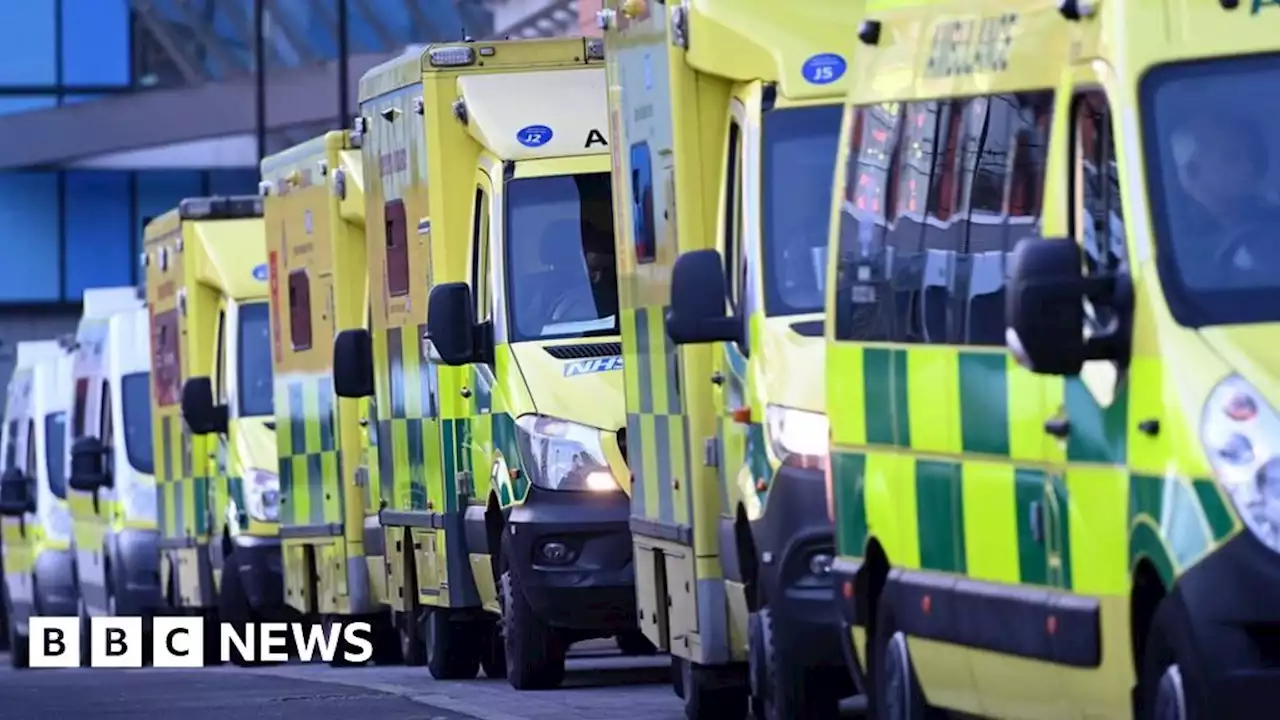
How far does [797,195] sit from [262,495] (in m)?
12.5

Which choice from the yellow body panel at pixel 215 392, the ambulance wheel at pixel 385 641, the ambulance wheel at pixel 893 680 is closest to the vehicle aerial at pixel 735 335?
the ambulance wheel at pixel 893 680

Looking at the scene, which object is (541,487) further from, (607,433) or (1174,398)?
(1174,398)

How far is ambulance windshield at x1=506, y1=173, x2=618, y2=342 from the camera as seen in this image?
16672 millimetres

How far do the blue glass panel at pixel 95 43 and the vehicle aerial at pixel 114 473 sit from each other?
31.5 meters

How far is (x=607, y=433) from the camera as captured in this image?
16.1m

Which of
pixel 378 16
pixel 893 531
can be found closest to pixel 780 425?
pixel 893 531

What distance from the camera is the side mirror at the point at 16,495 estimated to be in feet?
108

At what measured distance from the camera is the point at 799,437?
461 inches

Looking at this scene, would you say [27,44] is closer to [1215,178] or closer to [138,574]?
[138,574]

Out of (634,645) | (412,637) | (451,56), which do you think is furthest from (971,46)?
(412,637)

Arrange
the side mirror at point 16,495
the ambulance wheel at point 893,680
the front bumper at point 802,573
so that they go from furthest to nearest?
the side mirror at point 16,495
the front bumper at point 802,573
the ambulance wheel at point 893,680

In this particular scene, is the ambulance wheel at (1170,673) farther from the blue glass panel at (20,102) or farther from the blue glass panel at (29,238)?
the blue glass panel at (20,102)

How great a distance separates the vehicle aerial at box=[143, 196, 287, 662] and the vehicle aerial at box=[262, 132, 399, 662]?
91cm

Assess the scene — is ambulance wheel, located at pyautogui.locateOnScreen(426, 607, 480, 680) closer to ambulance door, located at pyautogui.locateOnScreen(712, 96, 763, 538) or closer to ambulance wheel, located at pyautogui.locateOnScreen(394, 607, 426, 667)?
Answer: ambulance wheel, located at pyautogui.locateOnScreen(394, 607, 426, 667)
